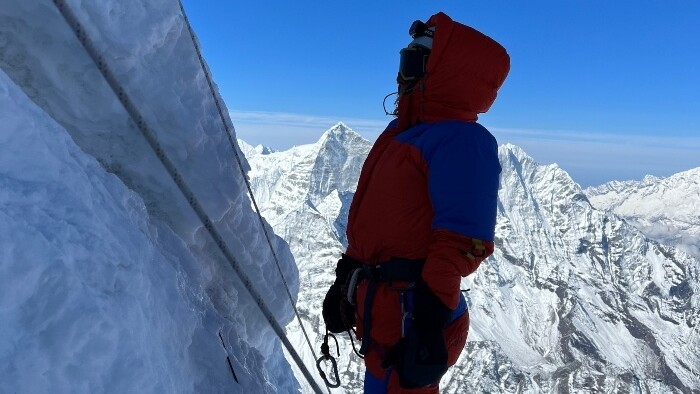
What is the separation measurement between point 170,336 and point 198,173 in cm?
281

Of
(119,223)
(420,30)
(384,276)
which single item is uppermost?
(420,30)

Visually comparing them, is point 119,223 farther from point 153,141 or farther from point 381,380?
point 381,380

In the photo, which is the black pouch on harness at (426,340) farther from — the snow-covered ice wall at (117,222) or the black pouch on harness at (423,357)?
the snow-covered ice wall at (117,222)

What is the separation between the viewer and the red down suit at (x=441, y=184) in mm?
3621

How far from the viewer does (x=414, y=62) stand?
433 cm

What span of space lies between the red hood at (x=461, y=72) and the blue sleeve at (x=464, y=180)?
25 cm

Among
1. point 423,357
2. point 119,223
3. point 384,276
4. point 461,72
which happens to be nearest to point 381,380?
point 423,357

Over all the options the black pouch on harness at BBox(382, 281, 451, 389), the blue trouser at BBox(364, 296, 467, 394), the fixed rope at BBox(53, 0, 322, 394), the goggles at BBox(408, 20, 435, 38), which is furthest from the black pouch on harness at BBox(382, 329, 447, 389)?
the goggles at BBox(408, 20, 435, 38)

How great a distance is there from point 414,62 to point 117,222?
261 cm

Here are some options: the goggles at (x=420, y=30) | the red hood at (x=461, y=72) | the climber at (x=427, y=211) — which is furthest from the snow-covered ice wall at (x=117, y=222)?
the goggles at (x=420, y=30)

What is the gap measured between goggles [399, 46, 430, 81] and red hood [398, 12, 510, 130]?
0.20 m

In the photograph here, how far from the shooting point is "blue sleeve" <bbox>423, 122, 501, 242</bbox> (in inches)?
142

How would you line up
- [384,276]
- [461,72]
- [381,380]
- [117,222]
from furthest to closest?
[381,380] < [384,276] < [461,72] < [117,222]

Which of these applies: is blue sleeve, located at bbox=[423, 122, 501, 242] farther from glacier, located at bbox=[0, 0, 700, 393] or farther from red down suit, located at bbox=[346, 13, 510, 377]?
glacier, located at bbox=[0, 0, 700, 393]
